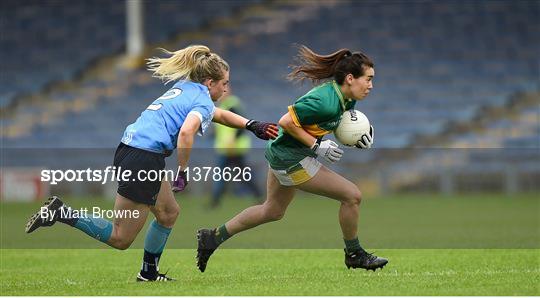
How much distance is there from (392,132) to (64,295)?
18318mm

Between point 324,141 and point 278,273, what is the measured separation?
1.28 meters

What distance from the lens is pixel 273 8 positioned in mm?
30375

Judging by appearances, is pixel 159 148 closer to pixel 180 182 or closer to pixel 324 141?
pixel 180 182

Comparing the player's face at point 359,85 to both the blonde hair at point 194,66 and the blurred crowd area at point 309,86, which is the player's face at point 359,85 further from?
the blurred crowd area at point 309,86

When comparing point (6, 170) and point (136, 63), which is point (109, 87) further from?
point (6, 170)

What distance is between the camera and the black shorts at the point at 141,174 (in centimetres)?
836

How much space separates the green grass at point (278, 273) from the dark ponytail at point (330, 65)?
65.0 inches

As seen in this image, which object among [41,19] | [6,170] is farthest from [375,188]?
[41,19]

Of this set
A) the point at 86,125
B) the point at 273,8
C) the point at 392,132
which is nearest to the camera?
the point at 392,132

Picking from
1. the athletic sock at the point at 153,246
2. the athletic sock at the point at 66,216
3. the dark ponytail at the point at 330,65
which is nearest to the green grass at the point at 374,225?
the dark ponytail at the point at 330,65

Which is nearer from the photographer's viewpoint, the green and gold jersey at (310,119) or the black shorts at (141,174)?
the black shorts at (141,174)

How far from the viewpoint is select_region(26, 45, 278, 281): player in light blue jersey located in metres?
8.38

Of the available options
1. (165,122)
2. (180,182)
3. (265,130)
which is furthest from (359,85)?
(180,182)

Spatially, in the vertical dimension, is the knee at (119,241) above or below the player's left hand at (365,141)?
below
